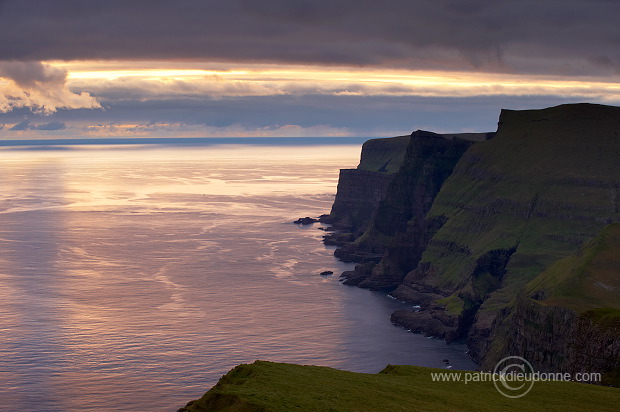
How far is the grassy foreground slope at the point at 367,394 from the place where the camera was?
8488 cm

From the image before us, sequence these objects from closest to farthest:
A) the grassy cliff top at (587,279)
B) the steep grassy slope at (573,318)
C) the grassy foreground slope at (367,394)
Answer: the grassy foreground slope at (367,394) < the steep grassy slope at (573,318) < the grassy cliff top at (587,279)

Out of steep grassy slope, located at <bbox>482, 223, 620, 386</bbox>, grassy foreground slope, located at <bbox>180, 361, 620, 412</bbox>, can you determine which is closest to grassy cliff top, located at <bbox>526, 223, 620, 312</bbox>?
steep grassy slope, located at <bbox>482, 223, 620, 386</bbox>

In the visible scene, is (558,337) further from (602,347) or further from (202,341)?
(202,341)

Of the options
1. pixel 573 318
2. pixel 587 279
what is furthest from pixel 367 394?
pixel 587 279

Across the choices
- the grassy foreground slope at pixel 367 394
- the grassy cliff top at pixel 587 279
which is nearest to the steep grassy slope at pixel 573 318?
the grassy cliff top at pixel 587 279

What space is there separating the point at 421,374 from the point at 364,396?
2641 centimetres

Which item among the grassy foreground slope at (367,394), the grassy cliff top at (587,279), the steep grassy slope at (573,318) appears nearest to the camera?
the grassy foreground slope at (367,394)

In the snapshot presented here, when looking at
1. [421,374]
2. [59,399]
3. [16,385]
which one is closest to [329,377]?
[421,374]

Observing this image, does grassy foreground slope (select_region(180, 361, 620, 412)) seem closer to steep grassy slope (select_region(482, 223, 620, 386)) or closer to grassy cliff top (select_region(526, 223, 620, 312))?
steep grassy slope (select_region(482, 223, 620, 386))

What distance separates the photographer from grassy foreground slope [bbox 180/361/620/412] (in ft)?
278

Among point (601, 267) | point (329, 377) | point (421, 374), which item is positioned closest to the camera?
point (329, 377)

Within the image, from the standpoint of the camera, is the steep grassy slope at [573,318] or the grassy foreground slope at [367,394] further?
the steep grassy slope at [573,318]

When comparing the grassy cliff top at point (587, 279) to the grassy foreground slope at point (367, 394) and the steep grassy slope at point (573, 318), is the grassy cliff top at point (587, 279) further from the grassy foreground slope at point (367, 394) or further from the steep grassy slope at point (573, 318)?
the grassy foreground slope at point (367, 394)

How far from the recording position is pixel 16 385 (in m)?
167
